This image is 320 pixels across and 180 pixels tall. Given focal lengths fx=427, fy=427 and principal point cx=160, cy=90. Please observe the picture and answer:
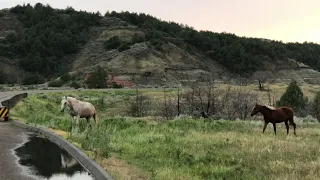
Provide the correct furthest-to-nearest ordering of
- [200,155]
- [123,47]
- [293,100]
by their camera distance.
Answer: [123,47]
[293,100]
[200,155]

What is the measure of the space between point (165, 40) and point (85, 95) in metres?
59.1

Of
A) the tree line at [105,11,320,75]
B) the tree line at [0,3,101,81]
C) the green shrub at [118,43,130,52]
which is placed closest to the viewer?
the tree line at [0,3,101,81]

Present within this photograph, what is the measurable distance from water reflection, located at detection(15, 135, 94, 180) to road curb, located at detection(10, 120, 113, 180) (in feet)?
0.46

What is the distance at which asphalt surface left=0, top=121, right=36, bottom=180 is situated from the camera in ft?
33.1

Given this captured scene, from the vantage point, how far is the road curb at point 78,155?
32.8ft

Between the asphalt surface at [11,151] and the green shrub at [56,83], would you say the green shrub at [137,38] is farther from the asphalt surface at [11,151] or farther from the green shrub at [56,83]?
the asphalt surface at [11,151]

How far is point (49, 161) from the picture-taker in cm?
1220

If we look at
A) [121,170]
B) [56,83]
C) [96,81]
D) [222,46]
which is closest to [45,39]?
[56,83]

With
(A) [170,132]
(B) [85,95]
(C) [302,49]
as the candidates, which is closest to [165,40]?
(B) [85,95]

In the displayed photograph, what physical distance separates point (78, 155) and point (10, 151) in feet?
7.84

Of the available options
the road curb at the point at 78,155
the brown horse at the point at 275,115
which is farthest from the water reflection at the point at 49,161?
the brown horse at the point at 275,115

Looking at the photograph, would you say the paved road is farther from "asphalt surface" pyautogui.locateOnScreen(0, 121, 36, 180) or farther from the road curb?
the road curb

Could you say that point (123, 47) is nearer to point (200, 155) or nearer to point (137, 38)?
→ point (137, 38)

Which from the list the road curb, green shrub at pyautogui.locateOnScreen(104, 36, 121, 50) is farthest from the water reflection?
green shrub at pyautogui.locateOnScreen(104, 36, 121, 50)
